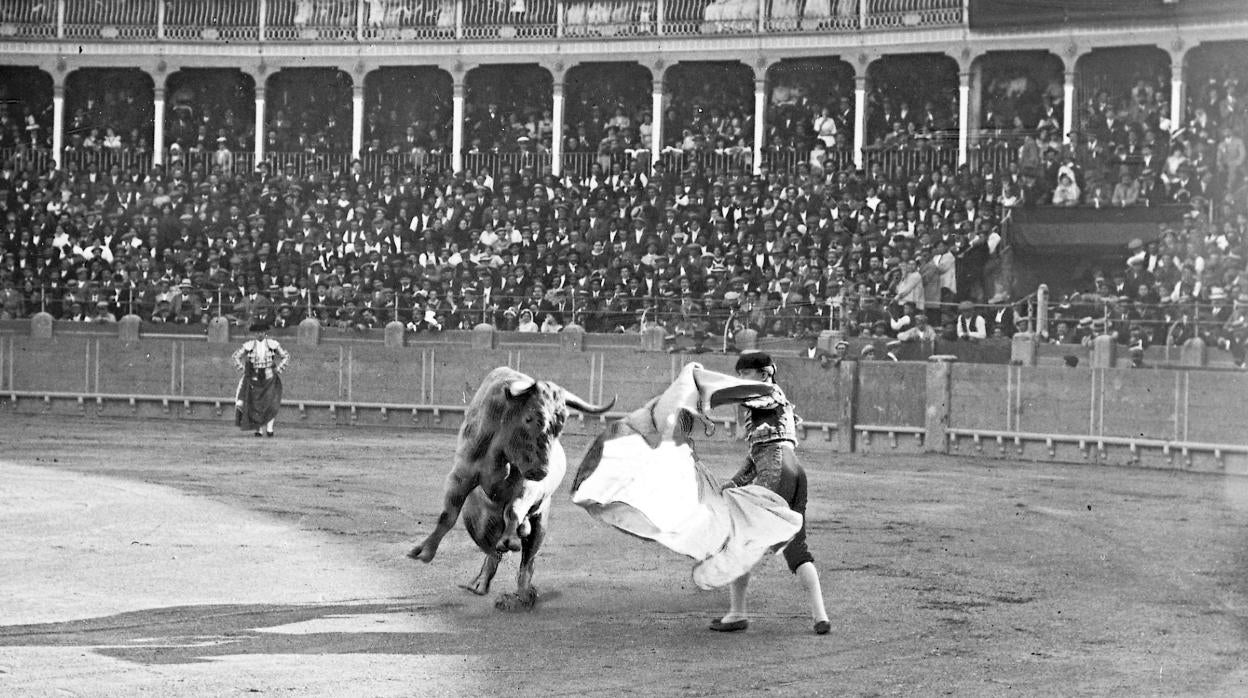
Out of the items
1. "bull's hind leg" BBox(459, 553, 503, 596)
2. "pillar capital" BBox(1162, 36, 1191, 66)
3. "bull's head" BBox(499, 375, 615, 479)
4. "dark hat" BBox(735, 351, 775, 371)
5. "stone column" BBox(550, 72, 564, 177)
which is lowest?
"bull's hind leg" BBox(459, 553, 503, 596)

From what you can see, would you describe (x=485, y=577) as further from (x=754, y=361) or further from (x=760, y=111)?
(x=760, y=111)

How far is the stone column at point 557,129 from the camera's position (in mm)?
33469

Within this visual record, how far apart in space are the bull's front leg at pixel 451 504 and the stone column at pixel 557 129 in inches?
925

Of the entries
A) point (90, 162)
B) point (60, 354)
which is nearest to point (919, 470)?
point (60, 354)

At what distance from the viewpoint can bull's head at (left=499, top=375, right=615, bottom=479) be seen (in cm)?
965

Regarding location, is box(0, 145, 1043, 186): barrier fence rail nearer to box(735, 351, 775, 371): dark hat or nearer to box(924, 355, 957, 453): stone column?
box(924, 355, 957, 453): stone column

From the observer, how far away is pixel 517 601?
9.89m

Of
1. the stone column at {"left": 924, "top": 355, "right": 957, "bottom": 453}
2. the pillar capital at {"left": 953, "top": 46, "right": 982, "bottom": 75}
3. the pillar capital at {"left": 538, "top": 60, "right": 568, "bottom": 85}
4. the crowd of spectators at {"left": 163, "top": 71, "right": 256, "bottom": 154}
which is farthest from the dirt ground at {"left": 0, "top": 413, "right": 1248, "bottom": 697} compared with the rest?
the crowd of spectators at {"left": 163, "top": 71, "right": 256, "bottom": 154}

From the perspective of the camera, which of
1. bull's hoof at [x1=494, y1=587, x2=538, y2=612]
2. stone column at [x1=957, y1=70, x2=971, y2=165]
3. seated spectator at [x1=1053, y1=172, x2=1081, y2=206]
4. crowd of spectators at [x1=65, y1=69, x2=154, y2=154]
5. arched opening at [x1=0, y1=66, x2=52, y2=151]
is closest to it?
bull's hoof at [x1=494, y1=587, x2=538, y2=612]

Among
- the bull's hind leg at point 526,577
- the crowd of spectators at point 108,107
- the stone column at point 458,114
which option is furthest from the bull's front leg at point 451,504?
the crowd of spectators at point 108,107

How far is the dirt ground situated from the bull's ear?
3.89 ft

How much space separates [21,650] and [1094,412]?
15822mm

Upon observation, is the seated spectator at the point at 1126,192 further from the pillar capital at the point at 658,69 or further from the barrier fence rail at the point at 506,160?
the pillar capital at the point at 658,69

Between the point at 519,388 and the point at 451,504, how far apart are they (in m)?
0.85
